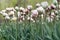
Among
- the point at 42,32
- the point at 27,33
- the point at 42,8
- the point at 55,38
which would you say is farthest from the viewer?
the point at 42,8

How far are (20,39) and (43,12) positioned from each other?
21.6 inches

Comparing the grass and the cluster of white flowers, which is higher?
the cluster of white flowers

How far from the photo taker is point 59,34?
9.36 ft

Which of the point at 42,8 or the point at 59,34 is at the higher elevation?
the point at 42,8

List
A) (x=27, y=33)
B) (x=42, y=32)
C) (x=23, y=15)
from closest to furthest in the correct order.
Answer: (x=42, y=32)
(x=27, y=33)
(x=23, y=15)

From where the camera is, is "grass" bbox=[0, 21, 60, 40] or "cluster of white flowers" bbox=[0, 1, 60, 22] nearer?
"grass" bbox=[0, 21, 60, 40]

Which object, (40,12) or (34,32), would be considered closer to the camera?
(34,32)

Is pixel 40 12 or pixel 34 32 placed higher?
pixel 40 12

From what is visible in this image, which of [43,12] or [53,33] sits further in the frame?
[43,12]

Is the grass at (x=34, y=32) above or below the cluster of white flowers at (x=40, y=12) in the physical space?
below

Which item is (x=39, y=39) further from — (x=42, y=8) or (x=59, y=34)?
(x=42, y=8)

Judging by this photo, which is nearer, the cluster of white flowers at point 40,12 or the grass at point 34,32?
the grass at point 34,32

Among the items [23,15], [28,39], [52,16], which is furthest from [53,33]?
[23,15]

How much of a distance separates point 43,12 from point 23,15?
0.55m
